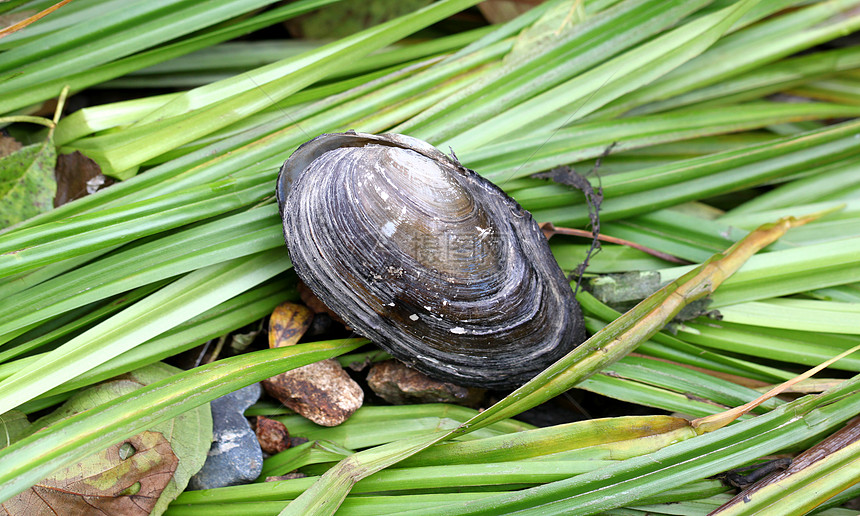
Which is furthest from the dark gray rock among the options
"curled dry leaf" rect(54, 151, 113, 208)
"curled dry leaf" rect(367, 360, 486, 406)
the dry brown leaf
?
"curled dry leaf" rect(54, 151, 113, 208)

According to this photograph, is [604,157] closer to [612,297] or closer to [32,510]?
[612,297]

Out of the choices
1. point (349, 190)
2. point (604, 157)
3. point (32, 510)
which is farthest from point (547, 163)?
point (32, 510)

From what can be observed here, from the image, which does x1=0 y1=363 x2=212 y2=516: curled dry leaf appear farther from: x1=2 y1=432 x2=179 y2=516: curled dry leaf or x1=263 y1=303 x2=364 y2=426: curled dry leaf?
x1=263 y1=303 x2=364 y2=426: curled dry leaf

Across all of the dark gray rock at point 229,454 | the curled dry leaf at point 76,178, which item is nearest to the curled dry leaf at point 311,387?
the dark gray rock at point 229,454

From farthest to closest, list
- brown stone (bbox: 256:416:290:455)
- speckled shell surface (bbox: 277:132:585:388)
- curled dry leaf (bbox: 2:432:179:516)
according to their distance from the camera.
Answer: brown stone (bbox: 256:416:290:455) → speckled shell surface (bbox: 277:132:585:388) → curled dry leaf (bbox: 2:432:179:516)

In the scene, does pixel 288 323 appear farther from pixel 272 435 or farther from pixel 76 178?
pixel 76 178

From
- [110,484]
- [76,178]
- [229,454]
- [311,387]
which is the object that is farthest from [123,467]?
[76,178]

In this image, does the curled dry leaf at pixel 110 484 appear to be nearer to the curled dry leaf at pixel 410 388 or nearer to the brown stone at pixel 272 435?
the brown stone at pixel 272 435
